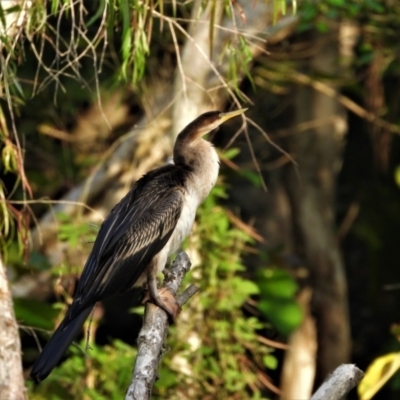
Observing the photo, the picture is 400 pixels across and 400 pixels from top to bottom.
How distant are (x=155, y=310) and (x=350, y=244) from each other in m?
5.31

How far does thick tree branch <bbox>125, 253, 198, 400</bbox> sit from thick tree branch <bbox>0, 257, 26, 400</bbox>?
34 cm

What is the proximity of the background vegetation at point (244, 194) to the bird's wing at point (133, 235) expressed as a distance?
0.64 meters

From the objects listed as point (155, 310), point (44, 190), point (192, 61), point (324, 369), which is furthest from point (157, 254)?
point (324, 369)

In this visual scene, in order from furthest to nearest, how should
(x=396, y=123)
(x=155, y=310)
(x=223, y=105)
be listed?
(x=396, y=123), (x=223, y=105), (x=155, y=310)

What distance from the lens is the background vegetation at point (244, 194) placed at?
5023 mm

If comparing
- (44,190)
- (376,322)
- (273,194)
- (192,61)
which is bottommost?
(376,322)

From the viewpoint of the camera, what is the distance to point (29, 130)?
6.61 metres

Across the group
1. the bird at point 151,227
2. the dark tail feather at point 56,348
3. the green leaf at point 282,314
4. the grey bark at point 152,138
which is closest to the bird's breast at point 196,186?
the bird at point 151,227

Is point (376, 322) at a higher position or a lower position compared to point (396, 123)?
lower

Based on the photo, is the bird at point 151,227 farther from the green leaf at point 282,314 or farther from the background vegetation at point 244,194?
the green leaf at point 282,314

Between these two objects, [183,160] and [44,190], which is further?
[44,190]

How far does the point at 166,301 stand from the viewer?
328 cm

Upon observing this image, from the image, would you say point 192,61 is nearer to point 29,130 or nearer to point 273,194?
point 29,130

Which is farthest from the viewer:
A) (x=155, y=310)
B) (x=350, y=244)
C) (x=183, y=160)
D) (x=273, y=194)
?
(x=350, y=244)
